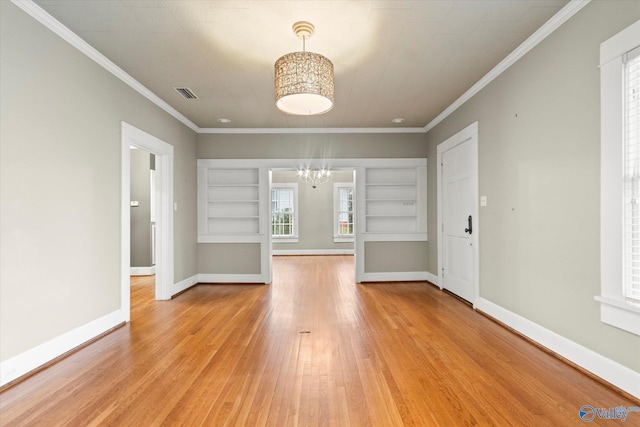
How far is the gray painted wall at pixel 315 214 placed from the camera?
10.3 m

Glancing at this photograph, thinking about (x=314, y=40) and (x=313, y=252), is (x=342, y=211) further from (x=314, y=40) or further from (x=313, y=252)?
(x=314, y=40)

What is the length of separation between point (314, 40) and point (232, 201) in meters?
3.58

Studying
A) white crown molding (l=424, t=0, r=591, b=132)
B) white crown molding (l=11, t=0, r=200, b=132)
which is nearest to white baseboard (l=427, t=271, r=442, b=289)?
white crown molding (l=424, t=0, r=591, b=132)

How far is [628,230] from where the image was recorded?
81.8 inches

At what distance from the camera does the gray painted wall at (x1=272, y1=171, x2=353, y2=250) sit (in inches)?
404

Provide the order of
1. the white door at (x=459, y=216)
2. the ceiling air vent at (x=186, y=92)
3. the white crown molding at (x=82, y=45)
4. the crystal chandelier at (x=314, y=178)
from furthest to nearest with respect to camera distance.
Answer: the crystal chandelier at (x=314, y=178) < the white door at (x=459, y=216) < the ceiling air vent at (x=186, y=92) < the white crown molding at (x=82, y=45)

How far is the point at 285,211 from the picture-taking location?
10.4 m

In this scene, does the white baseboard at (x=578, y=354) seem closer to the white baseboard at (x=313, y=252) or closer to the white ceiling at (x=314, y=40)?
the white ceiling at (x=314, y=40)

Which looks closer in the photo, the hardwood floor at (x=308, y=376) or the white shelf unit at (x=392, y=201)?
the hardwood floor at (x=308, y=376)

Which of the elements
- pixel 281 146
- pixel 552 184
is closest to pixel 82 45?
pixel 281 146

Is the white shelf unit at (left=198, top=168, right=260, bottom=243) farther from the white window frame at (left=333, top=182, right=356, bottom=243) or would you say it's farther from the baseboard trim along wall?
the white window frame at (left=333, top=182, right=356, bottom=243)

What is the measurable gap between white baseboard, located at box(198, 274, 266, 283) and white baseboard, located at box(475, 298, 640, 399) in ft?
12.4

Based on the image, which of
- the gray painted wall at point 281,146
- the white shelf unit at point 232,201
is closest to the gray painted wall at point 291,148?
the gray painted wall at point 281,146

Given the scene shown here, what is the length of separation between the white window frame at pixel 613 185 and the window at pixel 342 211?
8.10 metres
